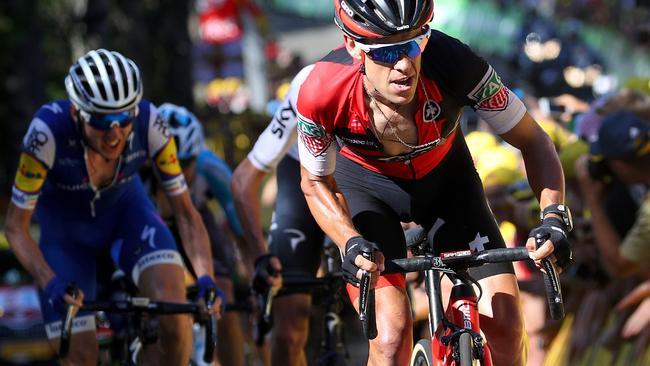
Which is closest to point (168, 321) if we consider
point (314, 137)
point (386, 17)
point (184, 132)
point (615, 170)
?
point (314, 137)

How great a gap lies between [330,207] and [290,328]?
2.19m

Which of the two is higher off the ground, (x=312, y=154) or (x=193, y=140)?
(x=193, y=140)

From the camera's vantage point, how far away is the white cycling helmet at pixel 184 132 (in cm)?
931

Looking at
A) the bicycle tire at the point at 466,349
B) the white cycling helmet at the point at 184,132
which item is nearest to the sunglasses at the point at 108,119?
the white cycling helmet at the point at 184,132

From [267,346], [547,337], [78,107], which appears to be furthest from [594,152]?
[78,107]

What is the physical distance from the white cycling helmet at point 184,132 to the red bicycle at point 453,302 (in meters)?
3.53

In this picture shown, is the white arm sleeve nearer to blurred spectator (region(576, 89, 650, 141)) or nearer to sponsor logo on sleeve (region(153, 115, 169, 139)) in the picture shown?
sponsor logo on sleeve (region(153, 115, 169, 139))

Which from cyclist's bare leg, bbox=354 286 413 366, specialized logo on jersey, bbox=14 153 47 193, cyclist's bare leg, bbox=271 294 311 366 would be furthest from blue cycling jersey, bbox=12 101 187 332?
cyclist's bare leg, bbox=354 286 413 366

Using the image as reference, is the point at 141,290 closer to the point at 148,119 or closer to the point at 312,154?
the point at 148,119

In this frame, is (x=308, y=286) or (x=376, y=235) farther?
(x=308, y=286)

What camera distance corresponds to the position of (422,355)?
19.6 feet

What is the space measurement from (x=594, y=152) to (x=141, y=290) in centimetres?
295

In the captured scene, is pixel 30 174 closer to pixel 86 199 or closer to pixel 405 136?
pixel 86 199

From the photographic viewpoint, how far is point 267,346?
30.3ft
